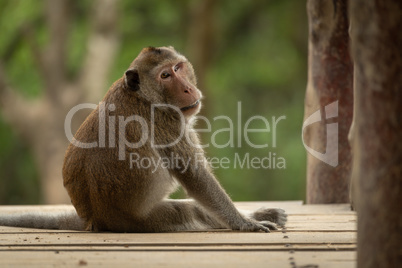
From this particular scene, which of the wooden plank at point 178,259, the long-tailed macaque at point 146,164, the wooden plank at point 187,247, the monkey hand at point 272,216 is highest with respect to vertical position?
the long-tailed macaque at point 146,164

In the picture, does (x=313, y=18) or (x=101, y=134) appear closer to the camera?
(x=101, y=134)

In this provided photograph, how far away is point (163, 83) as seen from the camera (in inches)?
175

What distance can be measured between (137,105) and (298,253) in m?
1.53

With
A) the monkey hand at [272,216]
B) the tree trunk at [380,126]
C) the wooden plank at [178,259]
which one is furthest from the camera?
the monkey hand at [272,216]

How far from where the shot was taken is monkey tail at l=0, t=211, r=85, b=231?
441 centimetres

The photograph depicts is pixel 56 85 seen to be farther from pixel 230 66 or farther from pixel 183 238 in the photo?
pixel 183 238

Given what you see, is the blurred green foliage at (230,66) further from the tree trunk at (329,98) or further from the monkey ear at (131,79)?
the monkey ear at (131,79)

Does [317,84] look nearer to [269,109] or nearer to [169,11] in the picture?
[169,11]

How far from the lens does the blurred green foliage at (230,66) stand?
12.6 meters

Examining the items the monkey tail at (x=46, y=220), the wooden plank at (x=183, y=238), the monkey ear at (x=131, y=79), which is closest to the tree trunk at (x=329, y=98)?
the wooden plank at (x=183, y=238)

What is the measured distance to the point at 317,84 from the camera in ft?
19.2

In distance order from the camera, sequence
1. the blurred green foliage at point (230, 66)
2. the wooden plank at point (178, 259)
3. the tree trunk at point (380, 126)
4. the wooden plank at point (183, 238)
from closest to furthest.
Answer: the tree trunk at point (380, 126), the wooden plank at point (178, 259), the wooden plank at point (183, 238), the blurred green foliage at point (230, 66)

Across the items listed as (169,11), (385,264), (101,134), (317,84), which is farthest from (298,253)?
(169,11)

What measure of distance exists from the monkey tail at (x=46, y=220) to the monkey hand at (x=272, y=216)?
1.19 m
